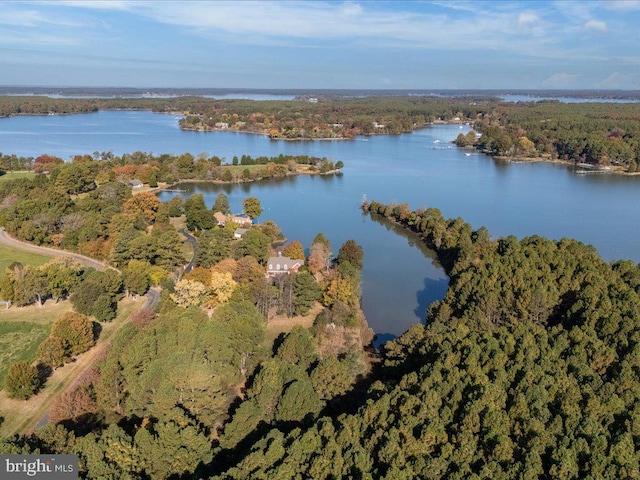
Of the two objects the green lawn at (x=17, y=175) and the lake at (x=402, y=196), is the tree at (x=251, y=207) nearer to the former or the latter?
the lake at (x=402, y=196)

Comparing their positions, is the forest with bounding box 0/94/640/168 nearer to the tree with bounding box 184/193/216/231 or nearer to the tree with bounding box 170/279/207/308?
the tree with bounding box 184/193/216/231

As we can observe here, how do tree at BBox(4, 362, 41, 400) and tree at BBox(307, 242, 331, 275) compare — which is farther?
Answer: tree at BBox(307, 242, 331, 275)

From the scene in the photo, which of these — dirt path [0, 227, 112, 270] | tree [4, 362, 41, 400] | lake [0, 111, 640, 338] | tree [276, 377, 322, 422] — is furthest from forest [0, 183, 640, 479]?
dirt path [0, 227, 112, 270]

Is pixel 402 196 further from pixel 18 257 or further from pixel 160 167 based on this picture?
pixel 18 257

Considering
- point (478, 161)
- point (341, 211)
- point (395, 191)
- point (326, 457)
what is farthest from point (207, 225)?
point (478, 161)

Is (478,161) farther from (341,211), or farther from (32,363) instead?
(32,363)

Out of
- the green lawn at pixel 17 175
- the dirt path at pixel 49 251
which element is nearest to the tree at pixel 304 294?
the dirt path at pixel 49 251

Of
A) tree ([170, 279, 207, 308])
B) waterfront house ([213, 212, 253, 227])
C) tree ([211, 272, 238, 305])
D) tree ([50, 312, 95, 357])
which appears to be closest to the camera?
tree ([50, 312, 95, 357])

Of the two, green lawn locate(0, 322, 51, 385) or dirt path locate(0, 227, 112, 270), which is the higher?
dirt path locate(0, 227, 112, 270)
